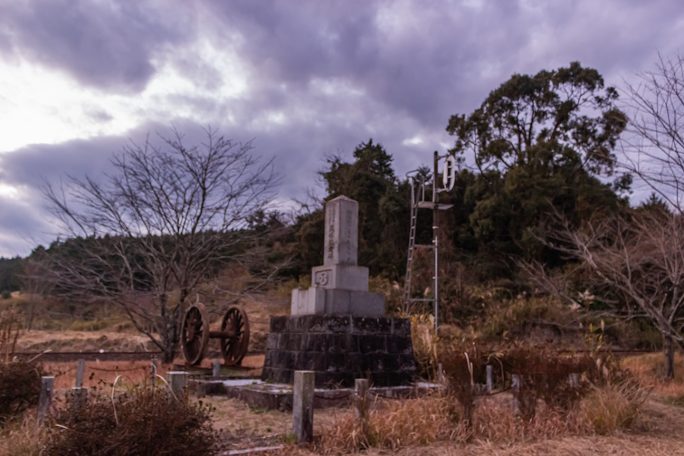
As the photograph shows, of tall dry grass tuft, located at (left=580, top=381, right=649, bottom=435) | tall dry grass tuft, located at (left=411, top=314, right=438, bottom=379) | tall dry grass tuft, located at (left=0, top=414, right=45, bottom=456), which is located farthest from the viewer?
tall dry grass tuft, located at (left=411, top=314, right=438, bottom=379)

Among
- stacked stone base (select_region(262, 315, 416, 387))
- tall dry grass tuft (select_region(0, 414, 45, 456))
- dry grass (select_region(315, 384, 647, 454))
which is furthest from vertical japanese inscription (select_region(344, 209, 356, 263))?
tall dry grass tuft (select_region(0, 414, 45, 456))

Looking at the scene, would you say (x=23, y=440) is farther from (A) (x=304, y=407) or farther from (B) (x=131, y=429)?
(A) (x=304, y=407)

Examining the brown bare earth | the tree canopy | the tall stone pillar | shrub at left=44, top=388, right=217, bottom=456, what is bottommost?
the brown bare earth

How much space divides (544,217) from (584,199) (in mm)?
1732

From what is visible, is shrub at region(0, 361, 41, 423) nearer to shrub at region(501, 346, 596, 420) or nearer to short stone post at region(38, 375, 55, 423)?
short stone post at region(38, 375, 55, 423)

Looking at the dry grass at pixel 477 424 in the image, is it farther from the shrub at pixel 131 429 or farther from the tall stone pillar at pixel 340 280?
the tall stone pillar at pixel 340 280

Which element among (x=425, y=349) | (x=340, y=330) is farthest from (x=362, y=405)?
(x=425, y=349)

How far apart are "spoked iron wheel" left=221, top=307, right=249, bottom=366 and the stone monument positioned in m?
3.14

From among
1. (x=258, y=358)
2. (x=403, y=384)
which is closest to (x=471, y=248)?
(x=258, y=358)

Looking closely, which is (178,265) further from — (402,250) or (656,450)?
(402,250)

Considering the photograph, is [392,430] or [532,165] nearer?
[392,430]

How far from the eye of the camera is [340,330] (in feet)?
28.5

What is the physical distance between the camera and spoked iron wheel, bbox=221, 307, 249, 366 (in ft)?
41.8

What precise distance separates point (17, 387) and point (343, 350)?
4.27 meters
